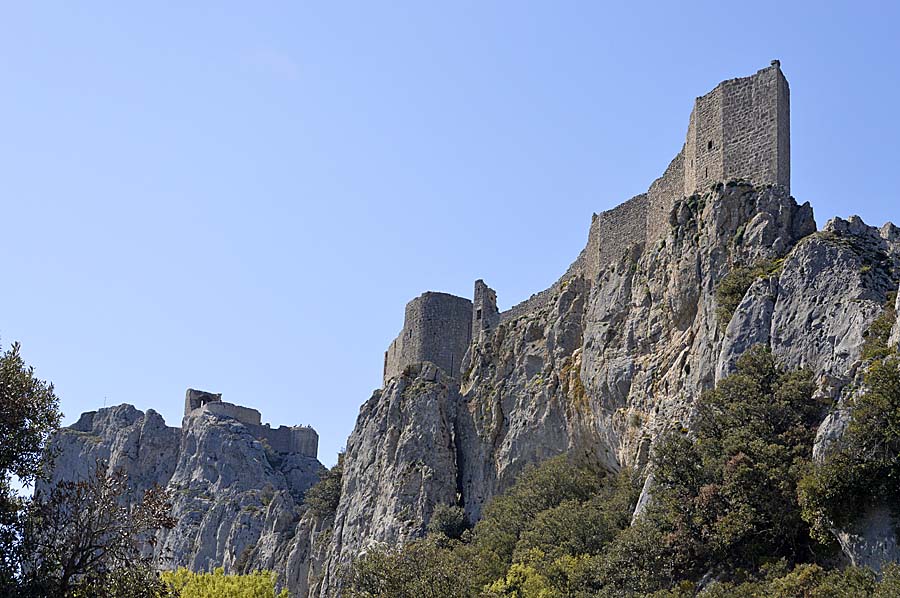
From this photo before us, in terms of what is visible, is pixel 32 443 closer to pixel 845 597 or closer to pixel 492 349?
pixel 845 597

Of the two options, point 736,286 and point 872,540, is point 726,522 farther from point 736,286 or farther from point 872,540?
point 736,286

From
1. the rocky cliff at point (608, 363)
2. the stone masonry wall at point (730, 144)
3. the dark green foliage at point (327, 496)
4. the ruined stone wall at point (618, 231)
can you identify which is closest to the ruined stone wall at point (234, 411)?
the rocky cliff at point (608, 363)

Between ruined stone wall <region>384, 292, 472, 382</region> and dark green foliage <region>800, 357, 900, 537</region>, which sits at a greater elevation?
ruined stone wall <region>384, 292, 472, 382</region>

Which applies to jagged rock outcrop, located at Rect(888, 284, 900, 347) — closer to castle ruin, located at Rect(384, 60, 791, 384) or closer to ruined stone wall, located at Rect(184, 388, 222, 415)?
castle ruin, located at Rect(384, 60, 791, 384)

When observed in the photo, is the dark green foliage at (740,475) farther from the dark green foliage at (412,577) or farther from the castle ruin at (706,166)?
the castle ruin at (706,166)

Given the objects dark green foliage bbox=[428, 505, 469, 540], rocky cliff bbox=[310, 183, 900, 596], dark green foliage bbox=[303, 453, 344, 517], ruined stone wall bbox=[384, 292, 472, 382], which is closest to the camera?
rocky cliff bbox=[310, 183, 900, 596]

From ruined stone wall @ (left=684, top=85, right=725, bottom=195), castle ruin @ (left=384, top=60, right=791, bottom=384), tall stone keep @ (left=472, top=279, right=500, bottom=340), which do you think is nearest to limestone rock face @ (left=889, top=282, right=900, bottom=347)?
castle ruin @ (left=384, top=60, right=791, bottom=384)

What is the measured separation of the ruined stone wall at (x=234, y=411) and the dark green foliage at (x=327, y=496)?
1046 inches

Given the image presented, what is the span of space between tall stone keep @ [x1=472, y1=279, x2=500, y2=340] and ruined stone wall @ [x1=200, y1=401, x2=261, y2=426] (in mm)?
37361

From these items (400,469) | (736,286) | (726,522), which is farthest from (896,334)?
(400,469)

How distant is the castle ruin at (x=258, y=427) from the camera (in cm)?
9431

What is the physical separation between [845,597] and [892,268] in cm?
1419

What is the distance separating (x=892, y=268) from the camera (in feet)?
120

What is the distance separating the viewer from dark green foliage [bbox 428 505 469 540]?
52531 mm
